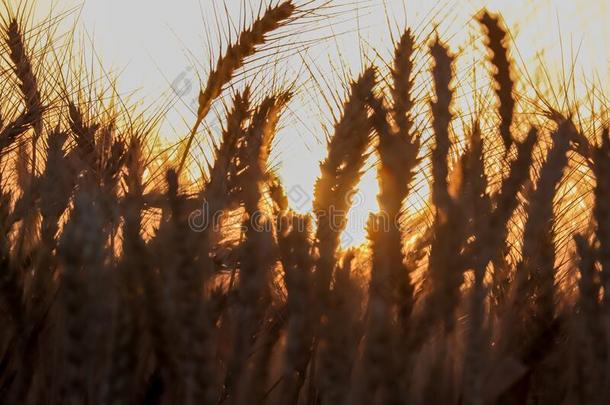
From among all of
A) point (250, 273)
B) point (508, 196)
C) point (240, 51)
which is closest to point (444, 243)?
point (508, 196)

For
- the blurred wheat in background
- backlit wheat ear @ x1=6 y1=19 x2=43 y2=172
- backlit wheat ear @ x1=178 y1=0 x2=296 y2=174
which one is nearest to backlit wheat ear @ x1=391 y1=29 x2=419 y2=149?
the blurred wheat in background

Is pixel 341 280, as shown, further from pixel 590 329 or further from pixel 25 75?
pixel 25 75

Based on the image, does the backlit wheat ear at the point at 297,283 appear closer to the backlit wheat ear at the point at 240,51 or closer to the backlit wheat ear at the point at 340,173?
the backlit wheat ear at the point at 340,173

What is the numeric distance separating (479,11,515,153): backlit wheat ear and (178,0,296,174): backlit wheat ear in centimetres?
55

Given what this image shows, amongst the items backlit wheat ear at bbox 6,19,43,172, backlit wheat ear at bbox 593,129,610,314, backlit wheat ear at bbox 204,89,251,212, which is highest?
backlit wheat ear at bbox 6,19,43,172

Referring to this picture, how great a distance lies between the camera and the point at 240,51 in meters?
1.73

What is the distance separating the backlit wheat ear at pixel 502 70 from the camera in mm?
1231

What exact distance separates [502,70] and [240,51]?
633 millimetres

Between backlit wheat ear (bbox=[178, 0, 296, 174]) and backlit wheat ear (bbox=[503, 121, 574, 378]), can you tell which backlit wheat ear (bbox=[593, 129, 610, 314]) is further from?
backlit wheat ear (bbox=[178, 0, 296, 174])

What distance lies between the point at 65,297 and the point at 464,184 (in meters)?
0.48

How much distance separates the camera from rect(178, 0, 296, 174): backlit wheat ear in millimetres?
1661

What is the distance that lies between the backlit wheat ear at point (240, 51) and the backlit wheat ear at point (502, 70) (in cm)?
55

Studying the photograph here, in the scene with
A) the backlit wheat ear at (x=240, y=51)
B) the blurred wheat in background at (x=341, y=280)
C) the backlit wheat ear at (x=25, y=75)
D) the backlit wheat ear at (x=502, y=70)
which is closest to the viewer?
the blurred wheat in background at (x=341, y=280)

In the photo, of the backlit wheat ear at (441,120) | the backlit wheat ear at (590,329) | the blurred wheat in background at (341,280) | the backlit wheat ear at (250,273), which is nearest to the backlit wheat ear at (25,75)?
the blurred wheat in background at (341,280)
